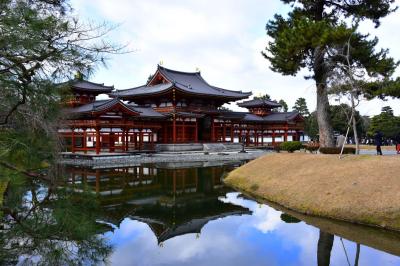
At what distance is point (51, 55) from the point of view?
11.9 feet

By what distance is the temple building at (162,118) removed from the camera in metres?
33.3

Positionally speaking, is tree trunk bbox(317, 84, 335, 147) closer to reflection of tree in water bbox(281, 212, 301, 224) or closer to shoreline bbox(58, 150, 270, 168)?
reflection of tree in water bbox(281, 212, 301, 224)

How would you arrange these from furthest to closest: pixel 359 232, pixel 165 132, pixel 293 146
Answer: pixel 165 132
pixel 293 146
pixel 359 232

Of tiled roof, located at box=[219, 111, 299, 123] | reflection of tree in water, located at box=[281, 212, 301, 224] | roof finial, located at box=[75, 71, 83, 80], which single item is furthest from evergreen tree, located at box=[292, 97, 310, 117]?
roof finial, located at box=[75, 71, 83, 80]

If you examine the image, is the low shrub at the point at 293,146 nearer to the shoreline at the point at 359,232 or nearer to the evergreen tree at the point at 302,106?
the shoreline at the point at 359,232

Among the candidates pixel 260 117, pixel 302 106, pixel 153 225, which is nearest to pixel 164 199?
pixel 153 225

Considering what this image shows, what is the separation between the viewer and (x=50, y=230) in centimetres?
364

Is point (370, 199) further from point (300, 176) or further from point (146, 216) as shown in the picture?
point (146, 216)

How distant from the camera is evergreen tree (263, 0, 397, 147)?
18016 millimetres

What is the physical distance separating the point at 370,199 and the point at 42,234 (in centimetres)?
1101

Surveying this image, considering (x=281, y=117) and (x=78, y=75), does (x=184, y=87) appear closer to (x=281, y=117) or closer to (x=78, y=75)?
(x=281, y=117)

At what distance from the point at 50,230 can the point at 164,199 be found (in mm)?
12252

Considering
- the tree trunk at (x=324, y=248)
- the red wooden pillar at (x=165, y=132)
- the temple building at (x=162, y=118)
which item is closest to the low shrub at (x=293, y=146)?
the temple building at (x=162, y=118)

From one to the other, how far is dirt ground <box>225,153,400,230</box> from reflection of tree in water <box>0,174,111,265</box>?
380 inches
